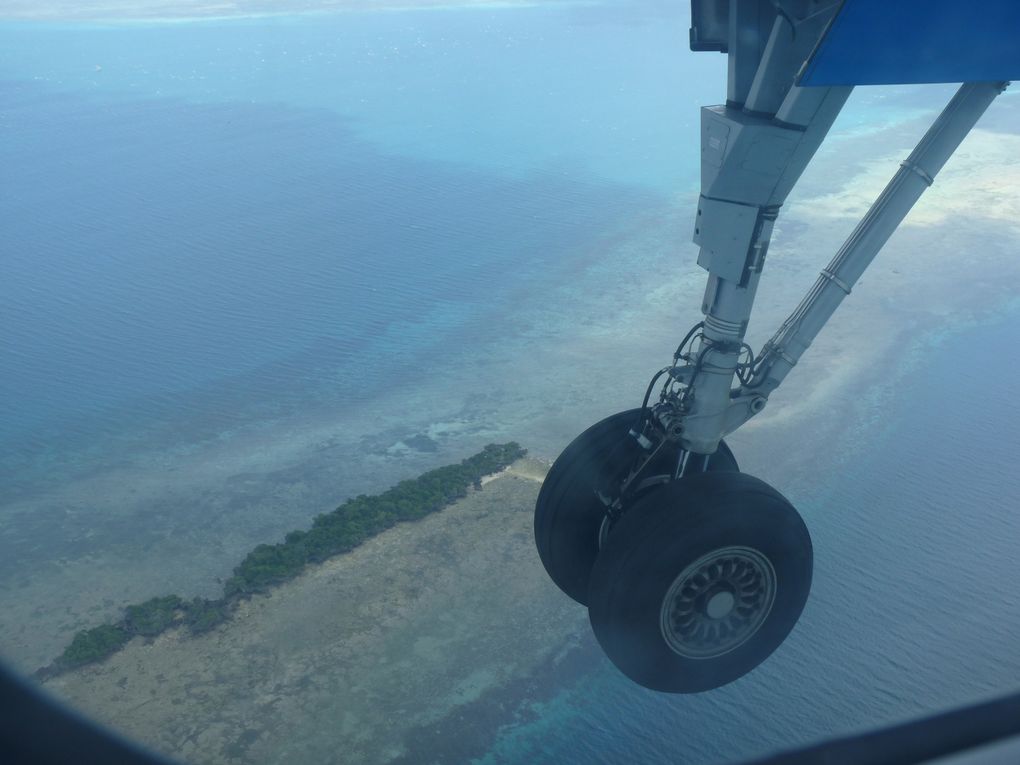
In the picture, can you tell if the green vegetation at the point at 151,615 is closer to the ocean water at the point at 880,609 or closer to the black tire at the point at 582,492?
the ocean water at the point at 880,609

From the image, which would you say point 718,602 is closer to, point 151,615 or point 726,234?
point 726,234

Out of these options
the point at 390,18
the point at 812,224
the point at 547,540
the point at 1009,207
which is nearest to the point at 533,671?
the point at 547,540

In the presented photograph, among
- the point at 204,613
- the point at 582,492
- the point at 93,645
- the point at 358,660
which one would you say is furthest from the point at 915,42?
the point at 93,645

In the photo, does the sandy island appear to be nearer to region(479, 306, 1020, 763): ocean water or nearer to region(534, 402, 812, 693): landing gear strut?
region(479, 306, 1020, 763): ocean water

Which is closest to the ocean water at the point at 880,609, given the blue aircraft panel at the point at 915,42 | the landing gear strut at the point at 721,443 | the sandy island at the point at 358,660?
the sandy island at the point at 358,660

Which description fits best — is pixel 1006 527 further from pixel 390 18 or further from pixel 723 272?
pixel 390 18
